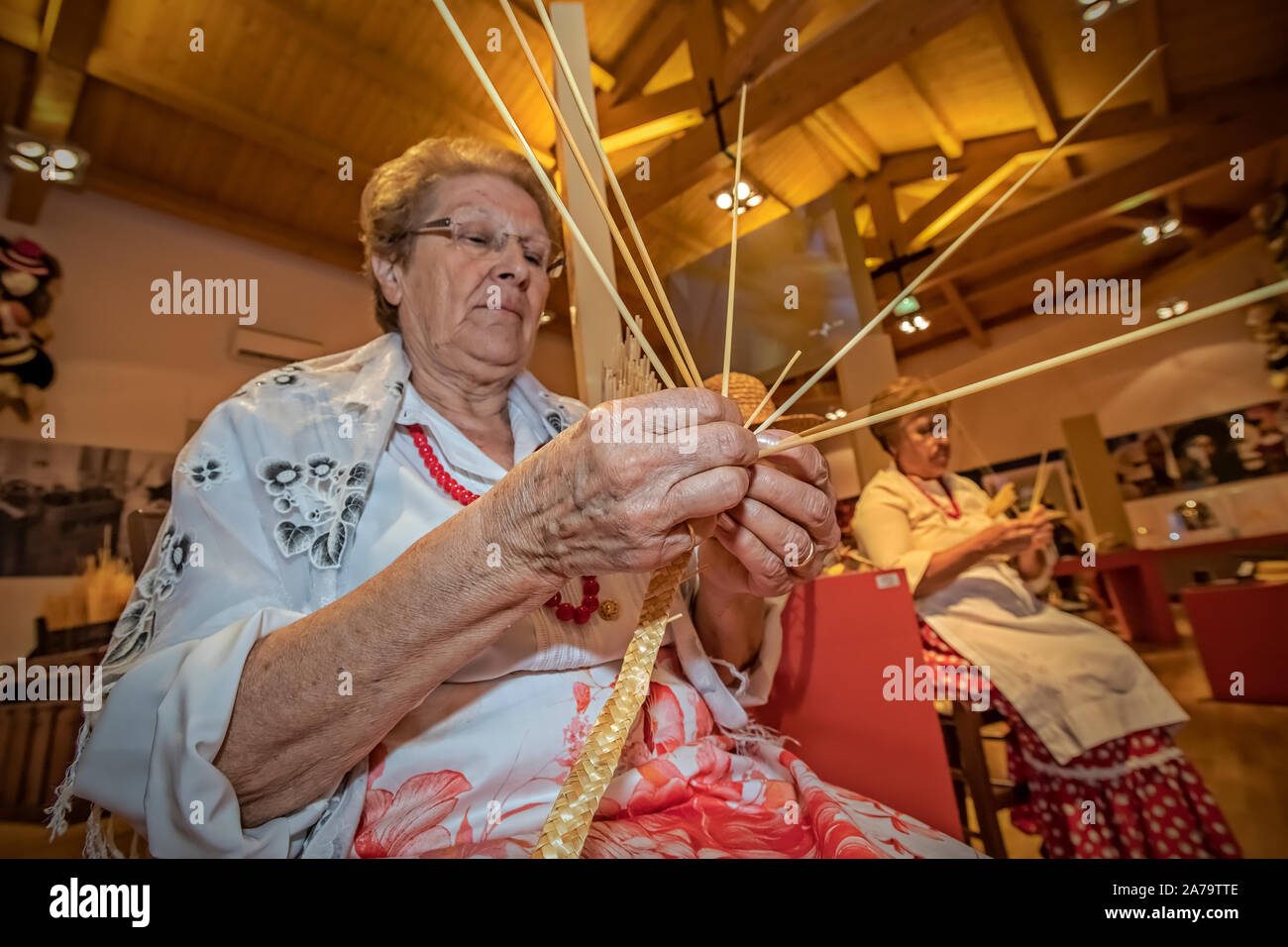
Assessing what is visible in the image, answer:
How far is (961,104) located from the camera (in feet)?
8.64

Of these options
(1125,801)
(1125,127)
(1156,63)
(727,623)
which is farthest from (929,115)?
(727,623)

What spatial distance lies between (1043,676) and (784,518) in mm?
1232

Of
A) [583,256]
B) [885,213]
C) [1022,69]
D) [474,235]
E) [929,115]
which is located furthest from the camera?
[885,213]

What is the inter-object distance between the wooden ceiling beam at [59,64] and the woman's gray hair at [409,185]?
174 centimetres

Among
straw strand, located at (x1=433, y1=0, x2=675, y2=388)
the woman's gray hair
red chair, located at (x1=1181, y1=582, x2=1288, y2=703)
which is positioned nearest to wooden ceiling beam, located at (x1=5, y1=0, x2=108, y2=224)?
the woman's gray hair

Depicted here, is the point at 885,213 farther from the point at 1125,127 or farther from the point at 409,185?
the point at 409,185

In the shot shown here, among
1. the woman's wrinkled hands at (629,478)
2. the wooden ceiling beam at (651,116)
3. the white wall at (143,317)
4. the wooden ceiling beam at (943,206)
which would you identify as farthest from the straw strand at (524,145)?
the wooden ceiling beam at (943,206)

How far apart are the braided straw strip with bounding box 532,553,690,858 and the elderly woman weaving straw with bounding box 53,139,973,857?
7 centimetres

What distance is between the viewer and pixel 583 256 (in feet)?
3.70

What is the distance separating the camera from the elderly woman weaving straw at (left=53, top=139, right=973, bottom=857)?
40cm

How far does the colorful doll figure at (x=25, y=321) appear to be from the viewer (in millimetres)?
1700
